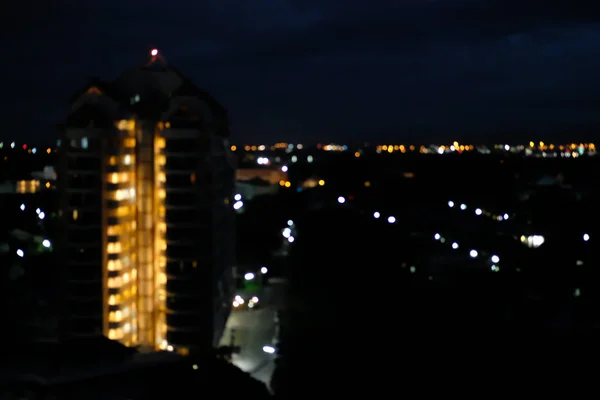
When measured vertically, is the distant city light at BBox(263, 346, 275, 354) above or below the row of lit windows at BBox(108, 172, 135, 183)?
Answer: below

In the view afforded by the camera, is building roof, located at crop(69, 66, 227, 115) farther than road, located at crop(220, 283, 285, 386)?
Yes

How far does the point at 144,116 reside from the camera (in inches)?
304

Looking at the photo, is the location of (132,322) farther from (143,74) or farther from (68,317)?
(143,74)

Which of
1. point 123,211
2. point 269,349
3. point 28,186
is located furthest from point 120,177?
point 28,186

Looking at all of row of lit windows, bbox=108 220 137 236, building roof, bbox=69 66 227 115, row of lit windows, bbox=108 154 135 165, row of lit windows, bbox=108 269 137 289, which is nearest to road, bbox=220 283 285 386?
row of lit windows, bbox=108 269 137 289

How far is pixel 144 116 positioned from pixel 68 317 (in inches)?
95.5

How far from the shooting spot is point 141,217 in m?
7.86

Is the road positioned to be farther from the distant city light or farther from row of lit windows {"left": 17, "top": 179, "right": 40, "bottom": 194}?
row of lit windows {"left": 17, "top": 179, "right": 40, "bottom": 194}

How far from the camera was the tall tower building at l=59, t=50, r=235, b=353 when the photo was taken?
24.4 feet

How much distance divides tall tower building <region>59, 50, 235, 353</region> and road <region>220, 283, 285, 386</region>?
450mm

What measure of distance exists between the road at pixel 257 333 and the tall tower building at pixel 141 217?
1.48 feet

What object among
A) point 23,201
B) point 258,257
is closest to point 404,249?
point 258,257

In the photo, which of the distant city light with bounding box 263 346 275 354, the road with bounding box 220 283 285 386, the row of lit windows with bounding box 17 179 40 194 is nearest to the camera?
the road with bounding box 220 283 285 386

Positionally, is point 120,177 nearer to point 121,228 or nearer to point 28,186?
point 121,228
